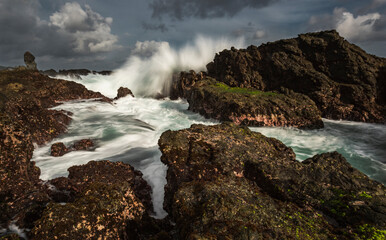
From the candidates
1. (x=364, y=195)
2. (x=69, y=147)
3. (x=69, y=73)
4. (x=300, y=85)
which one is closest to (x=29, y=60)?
(x=69, y=73)

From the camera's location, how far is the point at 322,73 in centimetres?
2203

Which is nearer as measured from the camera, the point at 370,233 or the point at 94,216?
the point at 370,233

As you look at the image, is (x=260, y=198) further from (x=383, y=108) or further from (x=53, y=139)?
(x=383, y=108)

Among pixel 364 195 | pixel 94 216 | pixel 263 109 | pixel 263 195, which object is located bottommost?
pixel 94 216

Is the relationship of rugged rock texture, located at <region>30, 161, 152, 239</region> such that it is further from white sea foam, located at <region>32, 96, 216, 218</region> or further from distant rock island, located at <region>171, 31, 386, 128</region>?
distant rock island, located at <region>171, 31, 386, 128</region>

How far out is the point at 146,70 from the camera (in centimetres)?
4141

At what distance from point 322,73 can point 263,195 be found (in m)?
22.9

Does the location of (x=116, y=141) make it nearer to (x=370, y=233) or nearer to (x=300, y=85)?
(x=370, y=233)

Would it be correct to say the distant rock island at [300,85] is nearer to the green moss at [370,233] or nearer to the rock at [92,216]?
the green moss at [370,233]

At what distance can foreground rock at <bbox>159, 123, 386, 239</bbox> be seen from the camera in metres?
3.58

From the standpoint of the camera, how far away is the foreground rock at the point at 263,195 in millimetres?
3582

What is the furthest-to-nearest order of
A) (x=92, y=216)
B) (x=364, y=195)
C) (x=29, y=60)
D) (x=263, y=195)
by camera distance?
(x=29, y=60) < (x=263, y=195) < (x=364, y=195) < (x=92, y=216)

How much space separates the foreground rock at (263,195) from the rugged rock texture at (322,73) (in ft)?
60.0

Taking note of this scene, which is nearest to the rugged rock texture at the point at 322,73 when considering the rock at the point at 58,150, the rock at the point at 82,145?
the rock at the point at 82,145
